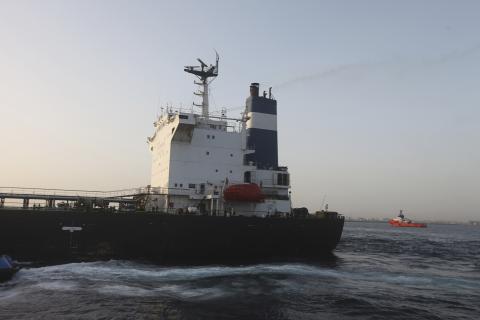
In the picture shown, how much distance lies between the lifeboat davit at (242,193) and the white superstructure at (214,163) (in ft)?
0.93

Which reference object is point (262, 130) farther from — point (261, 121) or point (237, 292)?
point (237, 292)

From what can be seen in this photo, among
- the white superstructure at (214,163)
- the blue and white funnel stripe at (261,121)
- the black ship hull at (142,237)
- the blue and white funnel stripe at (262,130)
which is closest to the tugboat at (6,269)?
the black ship hull at (142,237)

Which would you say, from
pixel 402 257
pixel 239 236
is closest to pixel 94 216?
pixel 239 236

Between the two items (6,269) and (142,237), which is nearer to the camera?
(6,269)

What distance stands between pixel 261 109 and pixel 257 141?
280cm

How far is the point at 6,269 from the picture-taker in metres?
19.2

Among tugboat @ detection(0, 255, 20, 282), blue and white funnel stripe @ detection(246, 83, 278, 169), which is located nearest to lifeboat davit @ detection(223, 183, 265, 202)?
blue and white funnel stripe @ detection(246, 83, 278, 169)

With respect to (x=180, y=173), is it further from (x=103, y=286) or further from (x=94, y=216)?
(x=103, y=286)

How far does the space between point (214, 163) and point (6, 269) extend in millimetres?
15031

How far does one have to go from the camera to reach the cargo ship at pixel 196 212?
2444 cm

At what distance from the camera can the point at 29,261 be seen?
23.6m

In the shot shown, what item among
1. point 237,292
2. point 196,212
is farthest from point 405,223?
point 237,292

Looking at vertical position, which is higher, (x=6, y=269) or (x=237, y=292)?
(x=6, y=269)

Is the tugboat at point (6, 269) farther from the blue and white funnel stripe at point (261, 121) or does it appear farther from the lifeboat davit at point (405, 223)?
the lifeboat davit at point (405, 223)
